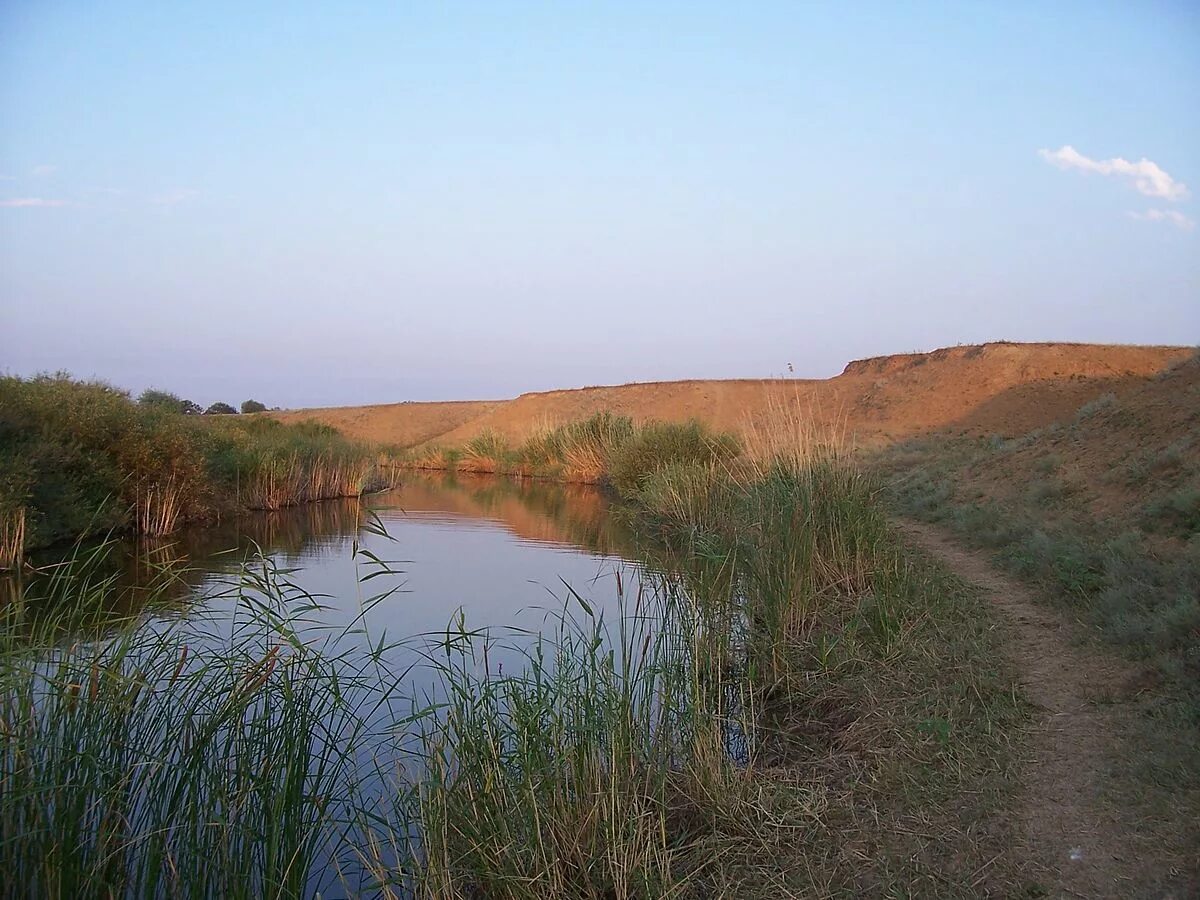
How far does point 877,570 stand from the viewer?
6781mm

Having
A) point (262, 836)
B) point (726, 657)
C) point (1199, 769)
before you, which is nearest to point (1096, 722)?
point (1199, 769)

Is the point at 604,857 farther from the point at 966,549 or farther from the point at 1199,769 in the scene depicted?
the point at 966,549

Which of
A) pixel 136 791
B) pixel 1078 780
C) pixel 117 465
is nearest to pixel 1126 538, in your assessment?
pixel 1078 780

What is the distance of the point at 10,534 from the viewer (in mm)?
9484

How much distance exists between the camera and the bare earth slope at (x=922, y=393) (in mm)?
30828

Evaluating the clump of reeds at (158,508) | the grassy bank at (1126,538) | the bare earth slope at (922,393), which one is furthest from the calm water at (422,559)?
the bare earth slope at (922,393)

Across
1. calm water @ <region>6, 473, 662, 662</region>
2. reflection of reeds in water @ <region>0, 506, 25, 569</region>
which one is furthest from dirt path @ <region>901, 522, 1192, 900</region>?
reflection of reeds in water @ <region>0, 506, 25, 569</region>

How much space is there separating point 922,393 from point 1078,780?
3522cm

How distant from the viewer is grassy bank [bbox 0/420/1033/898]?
303 centimetres

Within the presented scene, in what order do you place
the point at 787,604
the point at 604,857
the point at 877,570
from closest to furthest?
the point at 604,857 < the point at 787,604 < the point at 877,570

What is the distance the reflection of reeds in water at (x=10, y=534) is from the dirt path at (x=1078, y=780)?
8.94 m

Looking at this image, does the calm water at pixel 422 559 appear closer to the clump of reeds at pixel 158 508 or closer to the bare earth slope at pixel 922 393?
the clump of reeds at pixel 158 508

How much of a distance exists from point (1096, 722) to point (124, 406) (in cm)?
1370

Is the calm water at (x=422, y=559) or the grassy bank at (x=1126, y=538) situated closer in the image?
the grassy bank at (x=1126, y=538)
